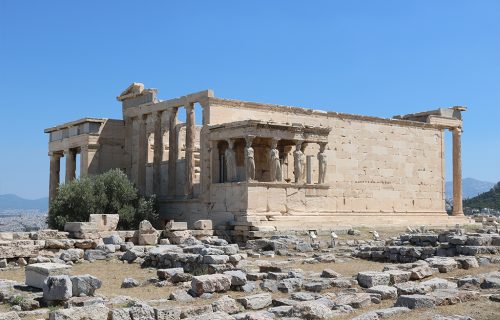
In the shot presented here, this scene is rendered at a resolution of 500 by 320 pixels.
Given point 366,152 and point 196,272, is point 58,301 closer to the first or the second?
point 196,272

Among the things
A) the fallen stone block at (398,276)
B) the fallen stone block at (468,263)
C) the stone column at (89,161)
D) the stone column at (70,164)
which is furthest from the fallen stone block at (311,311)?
the stone column at (70,164)

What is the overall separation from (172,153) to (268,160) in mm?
4259

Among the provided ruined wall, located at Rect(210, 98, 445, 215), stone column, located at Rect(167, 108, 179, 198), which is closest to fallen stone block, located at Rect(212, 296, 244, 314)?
ruined wall, located at Rect(210, 98, 445, 215)

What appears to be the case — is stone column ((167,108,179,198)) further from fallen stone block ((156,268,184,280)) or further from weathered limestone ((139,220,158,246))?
fallen stone block ((156,268,184,280))

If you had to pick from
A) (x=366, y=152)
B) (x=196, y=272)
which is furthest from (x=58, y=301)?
(x=366, y=152)

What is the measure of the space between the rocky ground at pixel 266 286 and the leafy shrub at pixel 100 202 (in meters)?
6.87

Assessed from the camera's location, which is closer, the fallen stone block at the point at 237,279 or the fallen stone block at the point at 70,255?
the fallen stone block at the point at 237,279

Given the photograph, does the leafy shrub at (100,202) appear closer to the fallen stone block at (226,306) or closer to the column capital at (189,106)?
the column capital at (189,106)

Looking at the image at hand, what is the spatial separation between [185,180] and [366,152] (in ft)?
28.2

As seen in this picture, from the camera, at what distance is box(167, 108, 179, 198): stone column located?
27453 millimetres

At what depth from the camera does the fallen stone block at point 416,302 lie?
9227 millimetres

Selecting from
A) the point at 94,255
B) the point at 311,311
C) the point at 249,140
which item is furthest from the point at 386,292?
the point at 249,140

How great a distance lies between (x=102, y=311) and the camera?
28.2 feet

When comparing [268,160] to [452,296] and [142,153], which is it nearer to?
[142,153]
